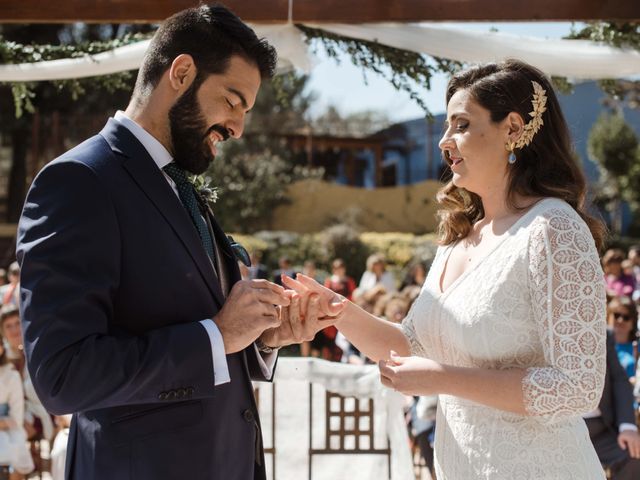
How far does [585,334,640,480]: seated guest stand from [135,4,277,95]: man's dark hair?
11.7 feet

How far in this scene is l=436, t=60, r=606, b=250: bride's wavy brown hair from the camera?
2629 mm

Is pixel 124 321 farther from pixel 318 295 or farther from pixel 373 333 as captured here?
pixel 373 333

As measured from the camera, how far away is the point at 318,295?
2418mm

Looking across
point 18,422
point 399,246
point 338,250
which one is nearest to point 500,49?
→ point 18,422

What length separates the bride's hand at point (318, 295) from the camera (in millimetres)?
2404

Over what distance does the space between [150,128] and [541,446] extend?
151 cm

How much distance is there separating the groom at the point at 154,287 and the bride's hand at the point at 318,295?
233mm

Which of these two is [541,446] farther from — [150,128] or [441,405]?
[150,128]

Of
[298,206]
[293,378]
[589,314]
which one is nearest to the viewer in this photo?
[589,314]

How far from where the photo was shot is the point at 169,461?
1950 mm

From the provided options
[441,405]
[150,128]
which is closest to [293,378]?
[441,405]

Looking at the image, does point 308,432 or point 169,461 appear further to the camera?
point 308,432

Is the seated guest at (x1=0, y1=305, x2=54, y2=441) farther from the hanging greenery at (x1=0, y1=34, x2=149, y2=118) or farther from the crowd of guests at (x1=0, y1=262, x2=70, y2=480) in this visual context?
the hanging greenery at (x1=0, y1=34, x2=149, y2=118)

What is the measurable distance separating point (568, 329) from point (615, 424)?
3112 mm
